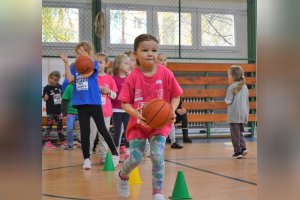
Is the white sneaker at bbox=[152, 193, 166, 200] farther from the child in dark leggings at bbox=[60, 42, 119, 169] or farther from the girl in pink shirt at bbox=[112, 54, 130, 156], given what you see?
the girl in pink shirt at bbox=[112, 54, 130, 156]

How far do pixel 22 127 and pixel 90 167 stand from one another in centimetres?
447

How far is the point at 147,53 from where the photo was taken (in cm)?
349

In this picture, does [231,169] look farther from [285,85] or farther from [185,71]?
[185,71]

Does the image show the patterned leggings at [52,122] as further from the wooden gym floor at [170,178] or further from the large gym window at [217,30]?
the large gym window at [217,30]

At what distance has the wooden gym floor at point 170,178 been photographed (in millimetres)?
3570

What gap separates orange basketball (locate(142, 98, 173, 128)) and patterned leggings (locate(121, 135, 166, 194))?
22 cm

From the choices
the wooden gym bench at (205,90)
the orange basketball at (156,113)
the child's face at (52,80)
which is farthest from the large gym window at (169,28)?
the orange basketball at (156,113)

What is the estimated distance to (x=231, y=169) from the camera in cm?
513

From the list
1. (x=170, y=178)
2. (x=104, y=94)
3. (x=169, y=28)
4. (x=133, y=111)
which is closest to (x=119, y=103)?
(x=104, y=94)

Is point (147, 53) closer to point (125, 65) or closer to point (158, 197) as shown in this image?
point (158, 197)

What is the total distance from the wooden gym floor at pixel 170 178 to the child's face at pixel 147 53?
100 cm

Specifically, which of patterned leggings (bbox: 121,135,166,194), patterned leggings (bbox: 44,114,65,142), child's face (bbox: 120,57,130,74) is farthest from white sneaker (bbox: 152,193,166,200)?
patterned leggings (bbox: 44,114,65,142)

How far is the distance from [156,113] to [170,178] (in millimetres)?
1500

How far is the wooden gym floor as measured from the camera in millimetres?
3570
